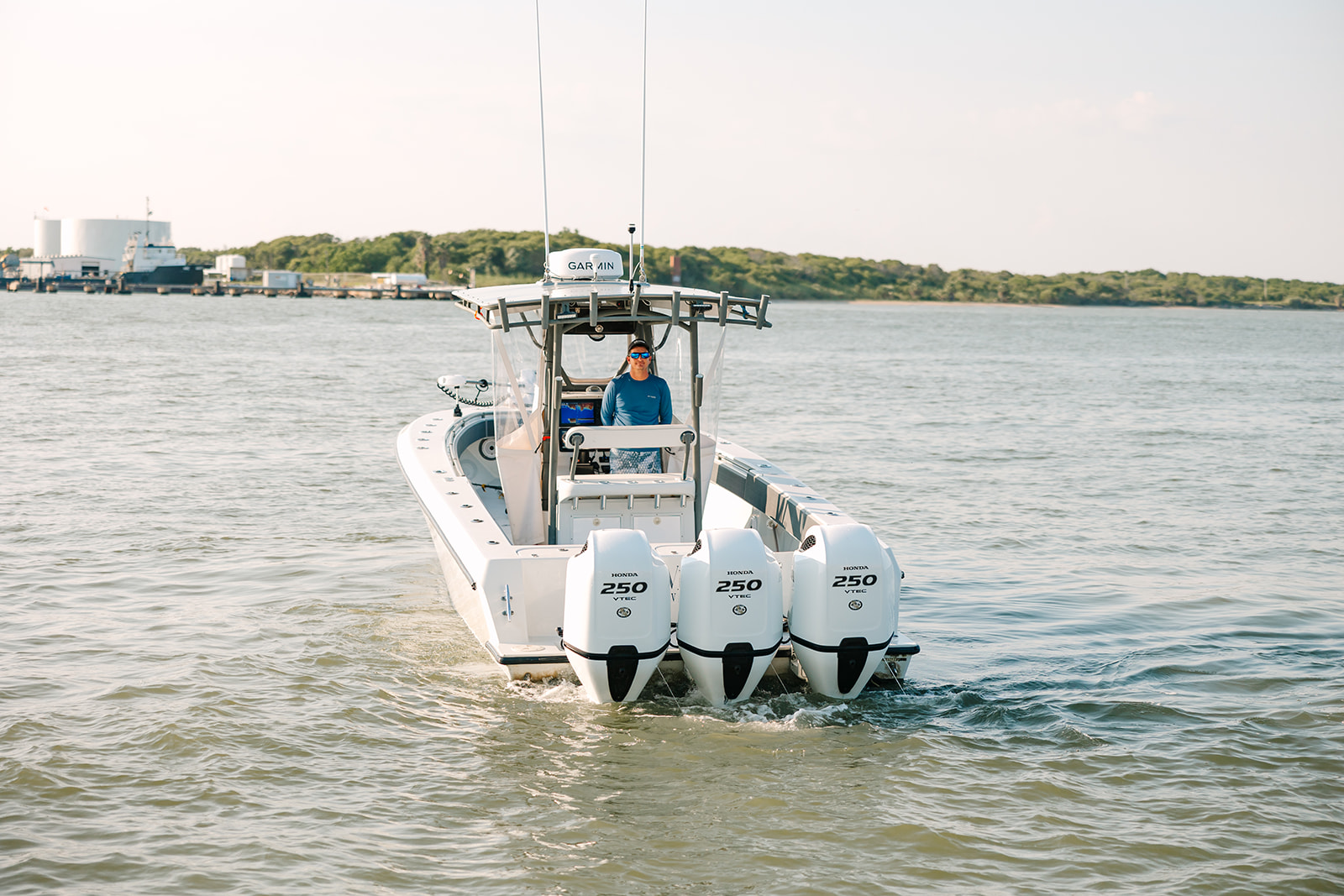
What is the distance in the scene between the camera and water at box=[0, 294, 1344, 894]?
4.25m

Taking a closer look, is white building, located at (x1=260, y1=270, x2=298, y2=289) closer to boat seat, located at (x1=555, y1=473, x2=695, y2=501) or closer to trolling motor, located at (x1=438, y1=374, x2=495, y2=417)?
trolling motor, located at (x1=438, y1=374, x2=495, y2=417)

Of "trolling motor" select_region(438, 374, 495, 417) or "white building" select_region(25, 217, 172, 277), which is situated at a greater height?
"white building" select_region(25, 217, 172, 277)

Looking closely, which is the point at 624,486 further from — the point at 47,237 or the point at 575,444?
the point at 47,237

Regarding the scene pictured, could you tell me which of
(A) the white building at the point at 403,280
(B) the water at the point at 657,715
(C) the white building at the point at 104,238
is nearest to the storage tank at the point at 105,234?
(C) the white building at the point at 104,238

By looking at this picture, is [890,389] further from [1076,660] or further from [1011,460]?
[1076,660]

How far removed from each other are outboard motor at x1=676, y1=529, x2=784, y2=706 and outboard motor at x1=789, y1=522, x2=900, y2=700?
0.15m

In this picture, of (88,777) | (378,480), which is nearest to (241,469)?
(378,480)

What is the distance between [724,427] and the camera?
16641 millimetres

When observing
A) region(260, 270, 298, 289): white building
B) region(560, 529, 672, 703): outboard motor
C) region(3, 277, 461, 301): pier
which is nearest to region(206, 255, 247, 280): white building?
region(3, 277, 461, 301): pier

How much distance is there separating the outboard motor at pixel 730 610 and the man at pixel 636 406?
4.88 feet

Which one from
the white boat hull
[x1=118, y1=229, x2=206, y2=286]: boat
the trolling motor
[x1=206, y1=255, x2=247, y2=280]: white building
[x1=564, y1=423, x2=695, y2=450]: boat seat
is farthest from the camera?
[x1=206, y1=255, x2=247, y2=280]: white building

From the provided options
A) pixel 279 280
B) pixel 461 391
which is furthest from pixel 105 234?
pixel 461 391

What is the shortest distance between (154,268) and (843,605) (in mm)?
102587

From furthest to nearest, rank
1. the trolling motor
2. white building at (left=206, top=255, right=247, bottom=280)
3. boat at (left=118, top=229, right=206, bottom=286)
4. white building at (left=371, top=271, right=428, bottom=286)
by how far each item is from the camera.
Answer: white building at (left=206, top=255, right=247, bottom=280), white building at (left=371, top=271, right=428, bottom=286), boat at (left=118, top=229, right=206, bottom=286), the trolling motor
